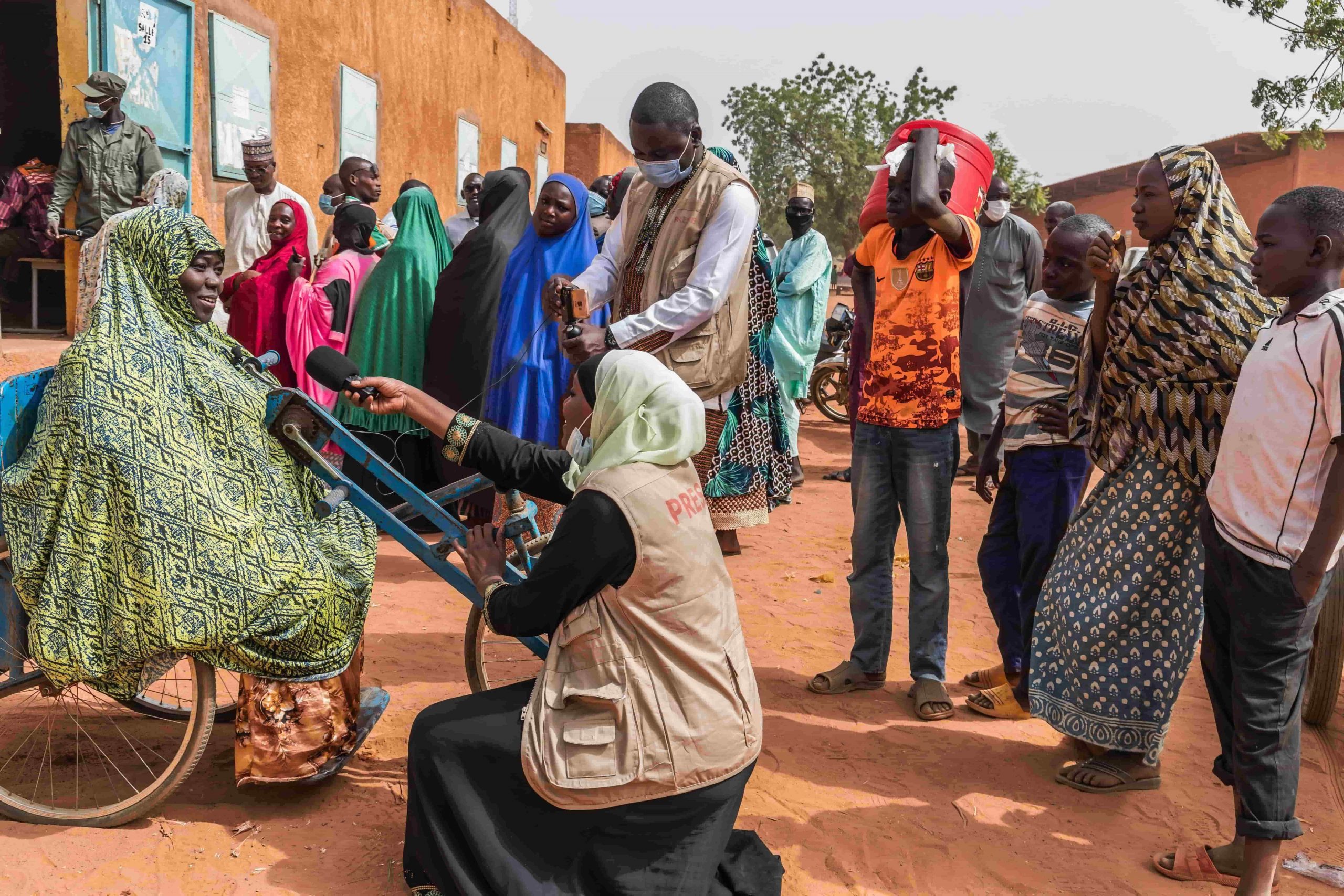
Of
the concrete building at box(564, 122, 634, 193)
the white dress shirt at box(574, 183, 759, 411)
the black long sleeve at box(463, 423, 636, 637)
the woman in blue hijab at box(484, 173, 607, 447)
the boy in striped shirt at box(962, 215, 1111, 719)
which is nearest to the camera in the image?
the black long sleeve at box(463, 423, 636, 637)

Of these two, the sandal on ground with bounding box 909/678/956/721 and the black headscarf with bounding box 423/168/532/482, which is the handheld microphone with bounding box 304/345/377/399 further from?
the black headscarf with bounding box 423/168/532/482

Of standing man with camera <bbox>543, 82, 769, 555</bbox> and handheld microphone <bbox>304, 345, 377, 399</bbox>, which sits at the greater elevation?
standing man with camera <bbox>543, 82, 769, 555</bbox>

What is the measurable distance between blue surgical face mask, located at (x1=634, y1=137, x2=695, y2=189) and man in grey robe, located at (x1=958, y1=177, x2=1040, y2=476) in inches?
145

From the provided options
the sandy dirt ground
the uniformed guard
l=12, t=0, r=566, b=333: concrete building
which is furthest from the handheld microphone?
l=12, t=0, r=566, b=333: concrete building

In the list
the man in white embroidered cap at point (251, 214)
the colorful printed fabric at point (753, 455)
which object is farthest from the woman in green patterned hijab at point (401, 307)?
the colorful printed fabric at point (753, 455)

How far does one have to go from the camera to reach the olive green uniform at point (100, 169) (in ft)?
25.5

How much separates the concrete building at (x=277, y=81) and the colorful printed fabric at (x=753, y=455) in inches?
224

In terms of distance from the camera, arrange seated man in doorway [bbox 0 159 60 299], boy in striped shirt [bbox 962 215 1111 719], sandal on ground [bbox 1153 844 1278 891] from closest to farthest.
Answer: sandal on ground [bbox 1153 844 1278 891] < boy in striped shirt [bbox 962 215 1111 719] < seated man in doorway [bbox 0 159 60 299]

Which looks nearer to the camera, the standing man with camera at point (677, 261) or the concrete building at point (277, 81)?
the standing man with camera at point (677, 261)

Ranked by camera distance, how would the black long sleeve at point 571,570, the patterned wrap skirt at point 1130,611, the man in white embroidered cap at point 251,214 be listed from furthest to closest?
1. the man in white embroidered cap at point 251,214
2. the patterned wrap skirt at point 1130,611
3. the black long sleeve at point 571,570

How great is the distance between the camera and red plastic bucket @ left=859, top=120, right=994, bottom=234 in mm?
4195

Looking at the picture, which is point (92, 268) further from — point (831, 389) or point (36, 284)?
point (831, 389)

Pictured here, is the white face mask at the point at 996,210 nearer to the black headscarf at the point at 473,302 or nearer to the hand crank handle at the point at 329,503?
the black headscarf at the point at 473,302

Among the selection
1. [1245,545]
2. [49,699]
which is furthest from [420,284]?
[1245,545]
